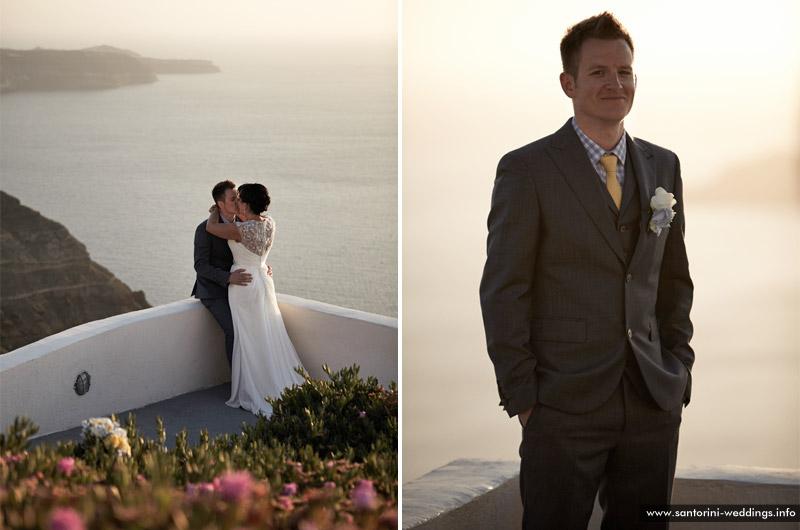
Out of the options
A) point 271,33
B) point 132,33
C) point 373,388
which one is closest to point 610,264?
point 373,388

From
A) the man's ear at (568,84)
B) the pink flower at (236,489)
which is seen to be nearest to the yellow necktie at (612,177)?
the man's ear at (568,84)

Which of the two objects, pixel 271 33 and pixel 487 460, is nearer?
pixel 271 33

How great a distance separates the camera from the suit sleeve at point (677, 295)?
8.79 feet

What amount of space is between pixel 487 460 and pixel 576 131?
125 cm

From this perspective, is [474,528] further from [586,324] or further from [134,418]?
[134,418]

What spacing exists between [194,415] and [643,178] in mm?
1413

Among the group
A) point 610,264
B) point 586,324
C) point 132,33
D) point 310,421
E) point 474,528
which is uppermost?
point 132,33

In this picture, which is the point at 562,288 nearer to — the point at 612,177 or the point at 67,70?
the point at 612,177

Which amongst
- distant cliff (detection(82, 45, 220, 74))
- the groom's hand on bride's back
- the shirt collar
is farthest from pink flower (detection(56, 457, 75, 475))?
the shirt collar

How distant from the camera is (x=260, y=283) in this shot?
8.84ft

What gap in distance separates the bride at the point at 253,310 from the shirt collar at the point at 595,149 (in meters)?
0.92

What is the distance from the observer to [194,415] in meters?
2.53

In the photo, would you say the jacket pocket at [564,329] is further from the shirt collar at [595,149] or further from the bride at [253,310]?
the bride at [253,310]

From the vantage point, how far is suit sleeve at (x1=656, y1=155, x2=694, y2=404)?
2678 millimetres
